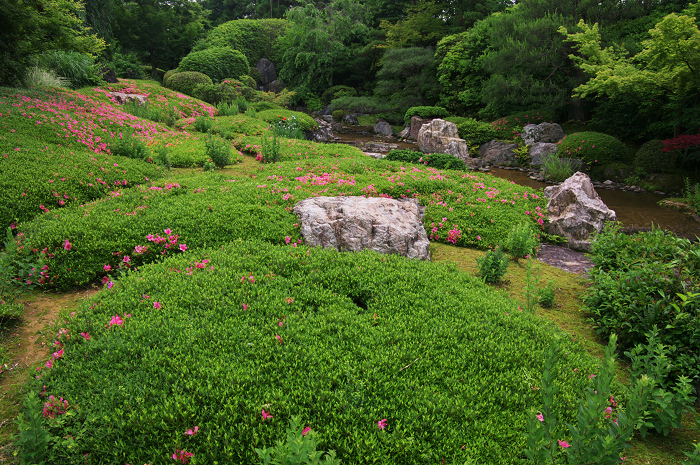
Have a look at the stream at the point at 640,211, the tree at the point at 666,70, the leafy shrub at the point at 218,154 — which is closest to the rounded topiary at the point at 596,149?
the tree at the point at 666,70

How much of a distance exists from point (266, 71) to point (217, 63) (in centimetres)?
1503

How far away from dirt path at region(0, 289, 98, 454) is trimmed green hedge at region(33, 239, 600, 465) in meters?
0.33

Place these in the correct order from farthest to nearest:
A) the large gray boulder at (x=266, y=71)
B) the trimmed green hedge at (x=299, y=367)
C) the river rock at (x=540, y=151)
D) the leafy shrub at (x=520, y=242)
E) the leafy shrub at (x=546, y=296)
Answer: the large gray boulder at (x=266, y=71)
the river rock at (x=540, y=151)
the leafy shrub at (x=520, y=242)
the leafy shrub at (x=546, y=296)
the trimmed green hedge at (x=299, y=367)

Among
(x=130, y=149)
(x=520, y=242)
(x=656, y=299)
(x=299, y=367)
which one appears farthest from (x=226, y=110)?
(x=656, y=299)

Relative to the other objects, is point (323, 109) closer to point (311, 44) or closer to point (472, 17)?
point (311, 44)

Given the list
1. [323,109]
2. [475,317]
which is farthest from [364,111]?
[475,317]

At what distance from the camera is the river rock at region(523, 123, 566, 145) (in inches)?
715

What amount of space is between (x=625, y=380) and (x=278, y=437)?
12.9ft

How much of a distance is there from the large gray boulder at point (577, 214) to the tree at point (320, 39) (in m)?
31.8

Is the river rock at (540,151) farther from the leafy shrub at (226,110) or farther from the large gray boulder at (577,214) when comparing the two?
the leafy shrub at (226,110)

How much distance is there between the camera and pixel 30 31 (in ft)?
31.7

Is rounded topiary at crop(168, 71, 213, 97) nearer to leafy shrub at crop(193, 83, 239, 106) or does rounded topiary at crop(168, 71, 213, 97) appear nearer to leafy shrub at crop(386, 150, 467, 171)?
leafy shrub at crop(193, 83, 239, 106)

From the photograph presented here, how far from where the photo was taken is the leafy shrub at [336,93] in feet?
112

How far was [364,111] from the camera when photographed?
31.2 metres
